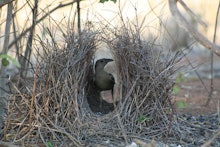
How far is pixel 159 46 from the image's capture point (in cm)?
546

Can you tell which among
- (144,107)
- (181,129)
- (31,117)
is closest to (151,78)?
(144,107)

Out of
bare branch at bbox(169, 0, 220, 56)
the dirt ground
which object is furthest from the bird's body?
bare branch at bbox(169, 0, 220, 56)

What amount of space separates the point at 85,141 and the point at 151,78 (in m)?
0.88

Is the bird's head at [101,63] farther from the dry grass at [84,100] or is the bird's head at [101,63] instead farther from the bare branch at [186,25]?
the bare branch at [186,25]

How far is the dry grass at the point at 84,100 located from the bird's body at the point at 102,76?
26cm

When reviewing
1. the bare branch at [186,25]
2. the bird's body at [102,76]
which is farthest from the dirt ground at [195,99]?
the bare branch at [186,25]

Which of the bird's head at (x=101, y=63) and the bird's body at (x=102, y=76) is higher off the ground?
the bird's head at (x=101, y=63)

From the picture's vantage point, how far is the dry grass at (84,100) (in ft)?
16.1

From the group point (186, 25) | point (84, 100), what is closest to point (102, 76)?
point (84, 100)

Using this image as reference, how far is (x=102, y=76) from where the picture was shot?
566cm

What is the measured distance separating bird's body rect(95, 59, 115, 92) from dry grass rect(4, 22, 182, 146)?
259 millimetres

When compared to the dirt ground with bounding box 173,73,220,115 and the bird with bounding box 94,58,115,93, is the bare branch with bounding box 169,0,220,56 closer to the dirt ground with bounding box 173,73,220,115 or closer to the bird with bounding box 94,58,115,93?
the bird with bounding box 94,58,115,93

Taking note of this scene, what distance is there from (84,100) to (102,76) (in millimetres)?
433

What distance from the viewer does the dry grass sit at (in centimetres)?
491
